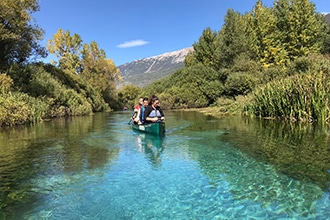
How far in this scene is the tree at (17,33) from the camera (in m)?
22.0

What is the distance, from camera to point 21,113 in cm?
1984

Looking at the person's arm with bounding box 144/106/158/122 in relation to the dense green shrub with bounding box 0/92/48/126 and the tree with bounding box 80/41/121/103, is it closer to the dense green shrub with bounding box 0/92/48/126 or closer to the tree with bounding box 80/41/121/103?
the dense green shrub with bounding box 0/92/48/126

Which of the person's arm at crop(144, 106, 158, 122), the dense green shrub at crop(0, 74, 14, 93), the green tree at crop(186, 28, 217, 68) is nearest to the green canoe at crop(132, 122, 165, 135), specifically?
the person's arm at crop(144, 106, 158, 122)

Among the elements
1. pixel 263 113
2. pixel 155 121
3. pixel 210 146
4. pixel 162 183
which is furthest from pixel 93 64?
pixel 162 183

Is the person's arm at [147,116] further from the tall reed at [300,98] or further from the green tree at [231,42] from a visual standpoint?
the green tree at [231,42]

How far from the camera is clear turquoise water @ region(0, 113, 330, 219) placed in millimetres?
4605

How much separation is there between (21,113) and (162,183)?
56.2 feet

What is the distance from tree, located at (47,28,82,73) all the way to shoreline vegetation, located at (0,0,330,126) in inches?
6.7

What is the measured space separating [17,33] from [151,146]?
1973cm

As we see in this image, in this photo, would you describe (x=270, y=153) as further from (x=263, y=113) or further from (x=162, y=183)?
(x=263, y=113)

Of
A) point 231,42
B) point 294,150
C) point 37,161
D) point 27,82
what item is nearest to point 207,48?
point 231,42

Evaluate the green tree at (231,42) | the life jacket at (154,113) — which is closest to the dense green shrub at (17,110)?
the life jacket at (154,113)

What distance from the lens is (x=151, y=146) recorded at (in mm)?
10734

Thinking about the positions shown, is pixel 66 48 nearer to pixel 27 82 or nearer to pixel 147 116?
pixel 27 82
